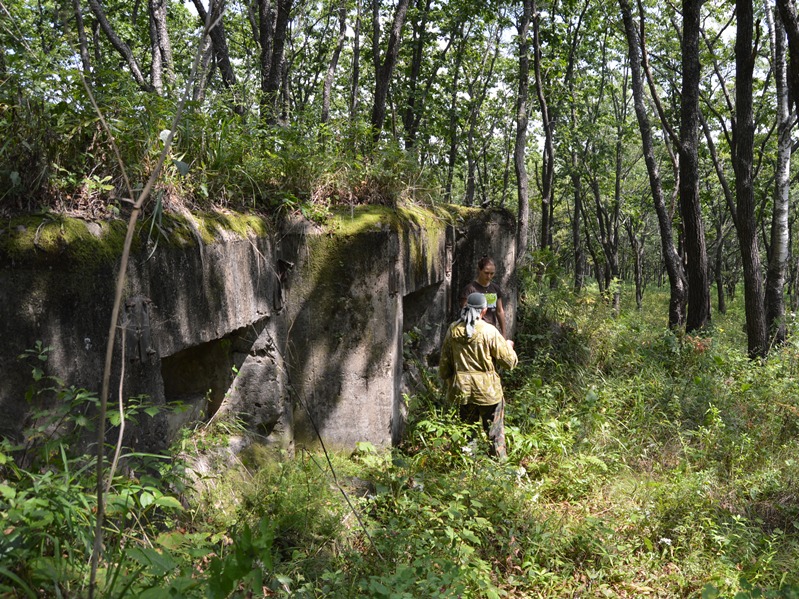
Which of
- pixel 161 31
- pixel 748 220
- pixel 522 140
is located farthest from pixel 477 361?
pixel 522 140

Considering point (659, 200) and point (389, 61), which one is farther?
point (659, 200)

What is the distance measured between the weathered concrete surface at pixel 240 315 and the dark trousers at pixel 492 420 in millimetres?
777

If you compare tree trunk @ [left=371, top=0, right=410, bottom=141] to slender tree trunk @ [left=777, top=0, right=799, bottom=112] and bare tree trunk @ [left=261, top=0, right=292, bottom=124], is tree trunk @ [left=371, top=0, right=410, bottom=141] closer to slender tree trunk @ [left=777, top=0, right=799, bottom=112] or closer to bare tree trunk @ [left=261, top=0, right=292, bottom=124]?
bare tree trunk @ [left=261, top=0, right=292, bottom=124]

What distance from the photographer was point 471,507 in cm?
482

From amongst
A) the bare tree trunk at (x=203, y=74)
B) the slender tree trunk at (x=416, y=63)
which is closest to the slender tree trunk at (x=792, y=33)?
the bare tree trunk at (x=203, y=74)

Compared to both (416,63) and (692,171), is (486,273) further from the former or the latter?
(416,63)

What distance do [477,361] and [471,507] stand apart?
1430 millimetres

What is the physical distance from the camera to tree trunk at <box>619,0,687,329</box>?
31.8 feet

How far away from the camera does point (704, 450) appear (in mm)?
6062

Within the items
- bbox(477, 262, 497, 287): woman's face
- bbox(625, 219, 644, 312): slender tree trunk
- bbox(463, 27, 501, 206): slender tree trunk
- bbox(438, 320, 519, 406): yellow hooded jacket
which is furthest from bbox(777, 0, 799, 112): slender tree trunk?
bbox(625, 219, 644, 312): slender tree trunk

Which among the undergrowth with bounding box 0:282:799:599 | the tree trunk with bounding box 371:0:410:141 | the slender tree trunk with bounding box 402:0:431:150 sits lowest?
the undergrowth with bounding box 0:282:799:599

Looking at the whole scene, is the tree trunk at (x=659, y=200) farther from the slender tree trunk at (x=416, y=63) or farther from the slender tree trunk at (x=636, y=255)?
the slender tree trunk at (x=636, y=255)

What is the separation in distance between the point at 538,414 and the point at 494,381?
1381 millimetres

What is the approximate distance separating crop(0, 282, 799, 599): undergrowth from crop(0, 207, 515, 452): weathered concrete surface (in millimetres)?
207
